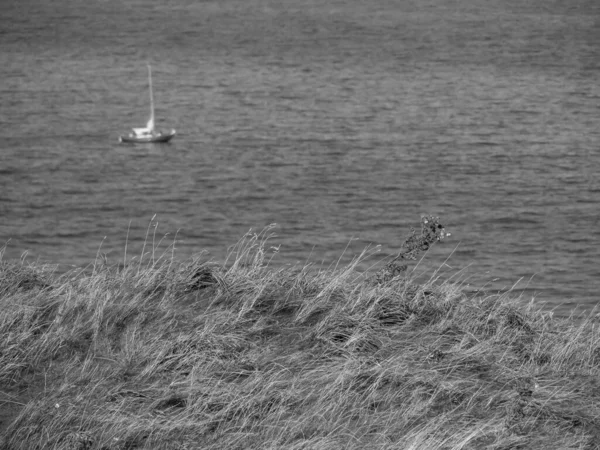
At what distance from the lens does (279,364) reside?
6863 mm

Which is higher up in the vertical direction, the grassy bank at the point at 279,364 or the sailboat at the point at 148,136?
the grassy bank at the point at 279,364

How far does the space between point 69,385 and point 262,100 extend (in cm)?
7309

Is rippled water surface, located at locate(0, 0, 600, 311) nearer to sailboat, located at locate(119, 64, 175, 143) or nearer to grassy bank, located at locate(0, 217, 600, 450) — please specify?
sailboat, located at locate(119, 64, 175, 143)

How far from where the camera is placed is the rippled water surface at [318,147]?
4399 centimetres

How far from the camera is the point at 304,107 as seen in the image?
76.0 m

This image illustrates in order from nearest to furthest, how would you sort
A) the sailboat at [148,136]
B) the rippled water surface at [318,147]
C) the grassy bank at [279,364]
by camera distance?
1. the grassy bank at [279,364]
2. the rippled water surface at [318,147]
3. the sailboat at [148,136]

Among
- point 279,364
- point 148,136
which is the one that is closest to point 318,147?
point 148,136

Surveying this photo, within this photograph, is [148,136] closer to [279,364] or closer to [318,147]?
[318,147]

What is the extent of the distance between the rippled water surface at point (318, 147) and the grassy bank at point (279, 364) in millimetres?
7344

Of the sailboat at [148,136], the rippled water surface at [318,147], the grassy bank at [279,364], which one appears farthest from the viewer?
the sailboat at [148,136]

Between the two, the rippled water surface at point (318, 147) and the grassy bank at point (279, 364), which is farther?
the rippled water surface at point (318, 147)

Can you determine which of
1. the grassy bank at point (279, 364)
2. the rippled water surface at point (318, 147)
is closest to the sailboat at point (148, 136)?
the rippled water surface at point (318, 147)

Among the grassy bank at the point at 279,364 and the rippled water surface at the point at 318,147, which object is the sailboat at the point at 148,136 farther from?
the grassy bank at the point at 279,364

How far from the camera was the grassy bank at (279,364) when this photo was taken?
19.9ft
